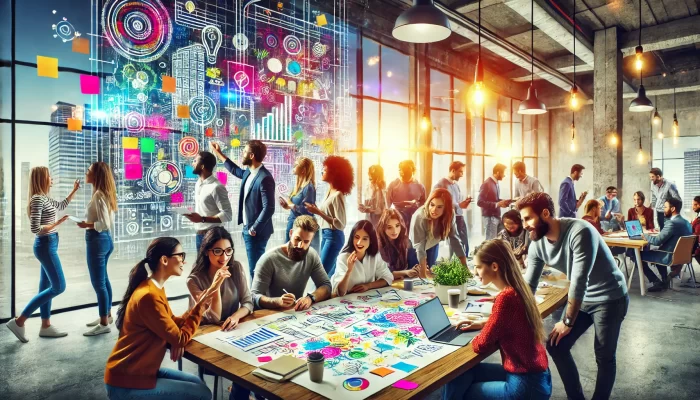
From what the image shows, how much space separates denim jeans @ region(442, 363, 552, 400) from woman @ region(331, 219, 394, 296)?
999 mm

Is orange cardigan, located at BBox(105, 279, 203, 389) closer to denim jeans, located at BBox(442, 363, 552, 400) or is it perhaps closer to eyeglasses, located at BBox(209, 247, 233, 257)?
eyeglasses, located at BBox(209, 247, 233, 257)

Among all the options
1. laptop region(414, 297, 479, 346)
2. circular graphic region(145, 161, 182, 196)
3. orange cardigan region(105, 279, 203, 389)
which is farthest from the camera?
circular graphic region(145, 161, 182, 196)

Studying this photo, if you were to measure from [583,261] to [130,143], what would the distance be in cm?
464

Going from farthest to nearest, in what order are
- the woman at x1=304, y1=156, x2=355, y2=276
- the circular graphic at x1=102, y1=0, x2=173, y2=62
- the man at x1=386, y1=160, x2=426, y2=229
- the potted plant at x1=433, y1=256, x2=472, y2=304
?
the man at x1=386, y1=160, x2=426, y2=229 < the circular graphic at x1=102, y1=0, x2=173, y2=62 < the woman at x1=304, y1=156, x2=355, y2=276 < the potted plant at x1=433, y1=256, x2=472, y2=304

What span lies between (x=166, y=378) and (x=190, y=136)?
3830 millimetres

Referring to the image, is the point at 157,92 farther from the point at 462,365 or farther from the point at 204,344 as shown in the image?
the point at 462,365

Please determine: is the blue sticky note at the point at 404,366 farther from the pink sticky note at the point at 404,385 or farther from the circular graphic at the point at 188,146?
the circular graphic at the point at 188,146

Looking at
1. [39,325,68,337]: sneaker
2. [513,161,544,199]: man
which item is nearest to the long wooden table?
[39,325,68,337]: sneaker

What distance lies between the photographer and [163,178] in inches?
206

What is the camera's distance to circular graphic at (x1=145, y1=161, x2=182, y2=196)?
5152 millimetres

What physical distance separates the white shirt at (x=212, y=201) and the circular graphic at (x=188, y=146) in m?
1.32

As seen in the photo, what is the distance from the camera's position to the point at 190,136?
538cm

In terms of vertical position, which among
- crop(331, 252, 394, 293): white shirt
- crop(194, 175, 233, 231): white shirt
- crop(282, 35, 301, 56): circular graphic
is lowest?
crop(331, 252, 394, 293): white shirt

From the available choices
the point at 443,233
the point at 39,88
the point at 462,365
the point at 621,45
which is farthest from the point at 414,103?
the point at 462,365
